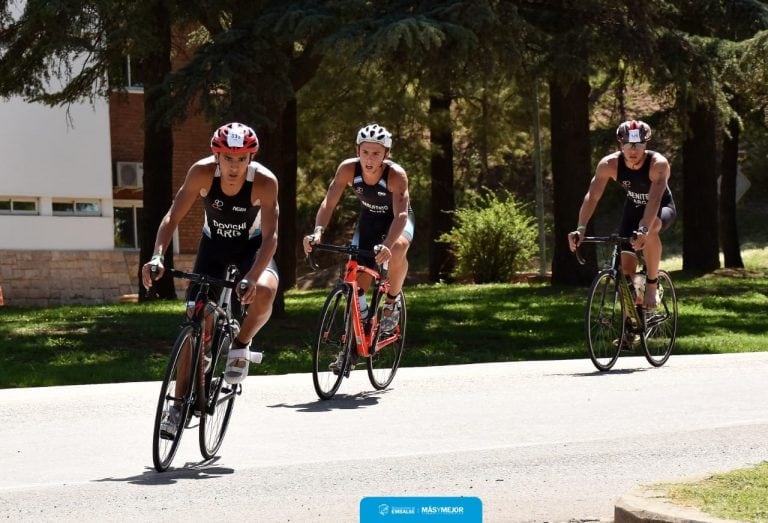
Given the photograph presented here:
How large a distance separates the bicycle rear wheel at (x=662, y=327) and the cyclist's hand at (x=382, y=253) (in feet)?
12.8

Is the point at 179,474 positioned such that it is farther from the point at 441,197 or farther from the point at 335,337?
the point at 441,197

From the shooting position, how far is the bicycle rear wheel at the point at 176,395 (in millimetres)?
7520

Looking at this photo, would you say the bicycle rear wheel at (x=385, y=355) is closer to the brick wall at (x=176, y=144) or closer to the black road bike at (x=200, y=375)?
the black road bike at (x=200, y=375)

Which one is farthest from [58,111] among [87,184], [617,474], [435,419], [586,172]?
[617,474]

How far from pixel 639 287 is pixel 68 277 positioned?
2174cm

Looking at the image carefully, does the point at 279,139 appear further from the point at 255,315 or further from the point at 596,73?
the point at 255,315

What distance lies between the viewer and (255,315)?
8.32 meters

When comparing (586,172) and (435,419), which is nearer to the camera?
(435,419)

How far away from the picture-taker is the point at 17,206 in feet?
104

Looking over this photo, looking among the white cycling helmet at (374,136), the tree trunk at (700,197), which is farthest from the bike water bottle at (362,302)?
the tree trunk at (700,197)

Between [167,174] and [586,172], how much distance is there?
7.47 meters

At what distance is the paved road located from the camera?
7.14 meters

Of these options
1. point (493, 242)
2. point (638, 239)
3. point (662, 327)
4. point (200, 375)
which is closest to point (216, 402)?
point (200, 375)

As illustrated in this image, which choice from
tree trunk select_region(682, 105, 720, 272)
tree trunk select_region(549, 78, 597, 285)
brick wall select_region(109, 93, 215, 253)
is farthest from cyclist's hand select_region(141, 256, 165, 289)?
brick wall select_region(109, 93, 215, 253)
